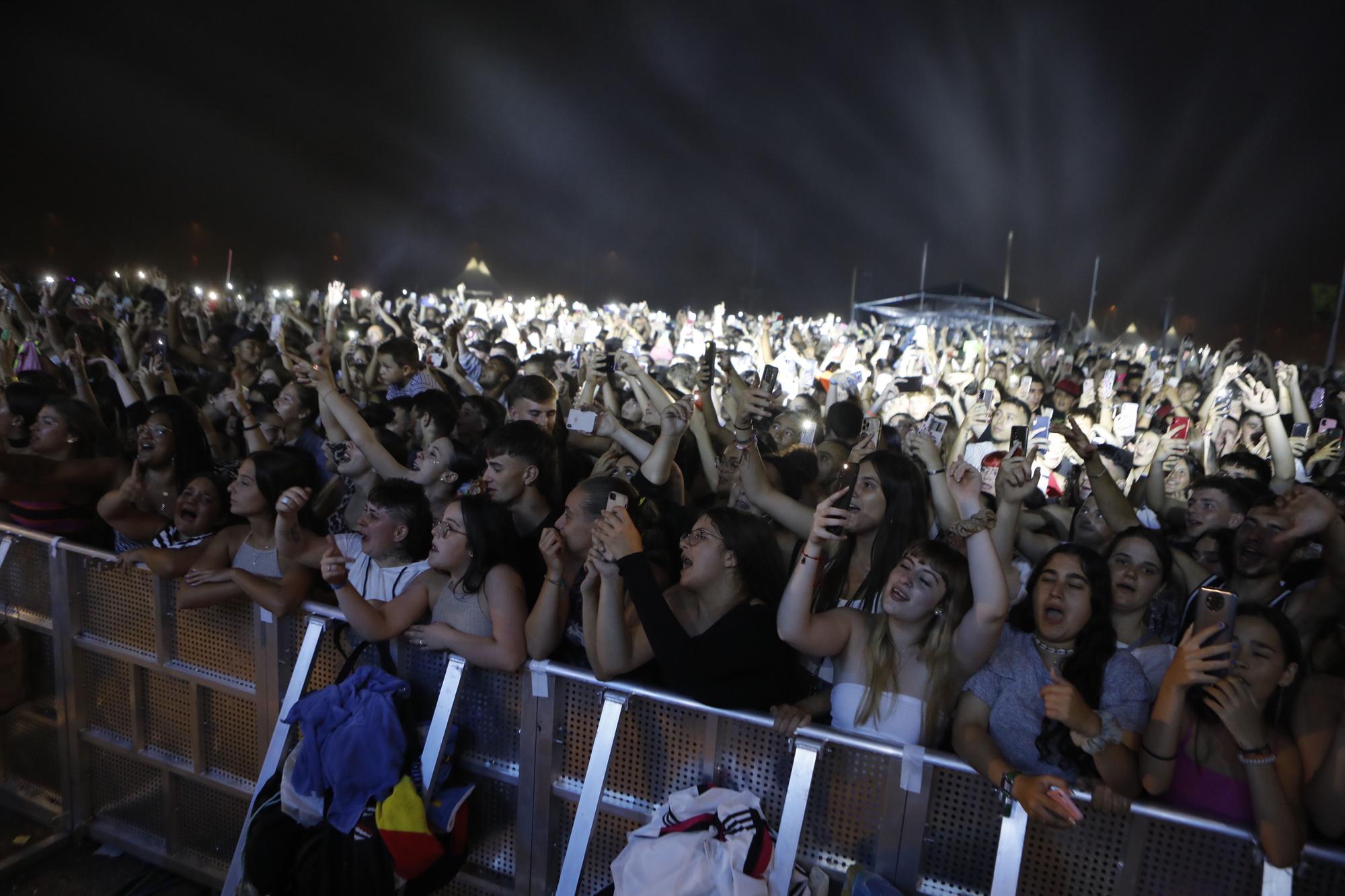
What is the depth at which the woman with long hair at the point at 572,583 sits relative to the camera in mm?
2594

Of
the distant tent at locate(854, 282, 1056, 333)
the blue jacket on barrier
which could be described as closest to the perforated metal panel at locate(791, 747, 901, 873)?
the blue jacket on barrier

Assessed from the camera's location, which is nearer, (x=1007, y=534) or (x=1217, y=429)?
(x=1007, y=534)

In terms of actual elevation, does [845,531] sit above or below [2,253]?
below

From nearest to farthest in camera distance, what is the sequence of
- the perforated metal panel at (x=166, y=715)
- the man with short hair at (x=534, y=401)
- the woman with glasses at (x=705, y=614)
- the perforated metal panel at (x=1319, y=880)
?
the perforated metal panel at (x=1319, y=880) → the woman with glasses at (x=705, y=614) → the perforated metal panel at (x=166, y=715) → the man with short hair at (x=534, y=401)

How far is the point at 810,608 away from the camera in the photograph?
95.3 inches

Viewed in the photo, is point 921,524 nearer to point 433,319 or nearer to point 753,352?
point 753,352

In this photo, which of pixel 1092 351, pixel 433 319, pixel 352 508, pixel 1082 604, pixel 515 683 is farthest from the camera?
pixel 1092 351

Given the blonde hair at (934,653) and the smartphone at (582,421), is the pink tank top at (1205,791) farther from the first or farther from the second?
the smartphone at (582,421)

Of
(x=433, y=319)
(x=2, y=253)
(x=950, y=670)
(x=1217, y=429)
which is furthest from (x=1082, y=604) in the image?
(x=2, y=253)

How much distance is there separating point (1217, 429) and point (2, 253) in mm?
26992

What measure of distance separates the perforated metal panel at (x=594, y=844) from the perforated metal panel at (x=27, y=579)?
8.16ft

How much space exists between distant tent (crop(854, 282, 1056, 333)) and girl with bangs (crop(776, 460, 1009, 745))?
2000 centimetres

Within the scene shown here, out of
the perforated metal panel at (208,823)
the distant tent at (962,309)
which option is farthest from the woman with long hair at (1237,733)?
the distant tent at (962,309)

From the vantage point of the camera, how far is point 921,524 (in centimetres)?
307
